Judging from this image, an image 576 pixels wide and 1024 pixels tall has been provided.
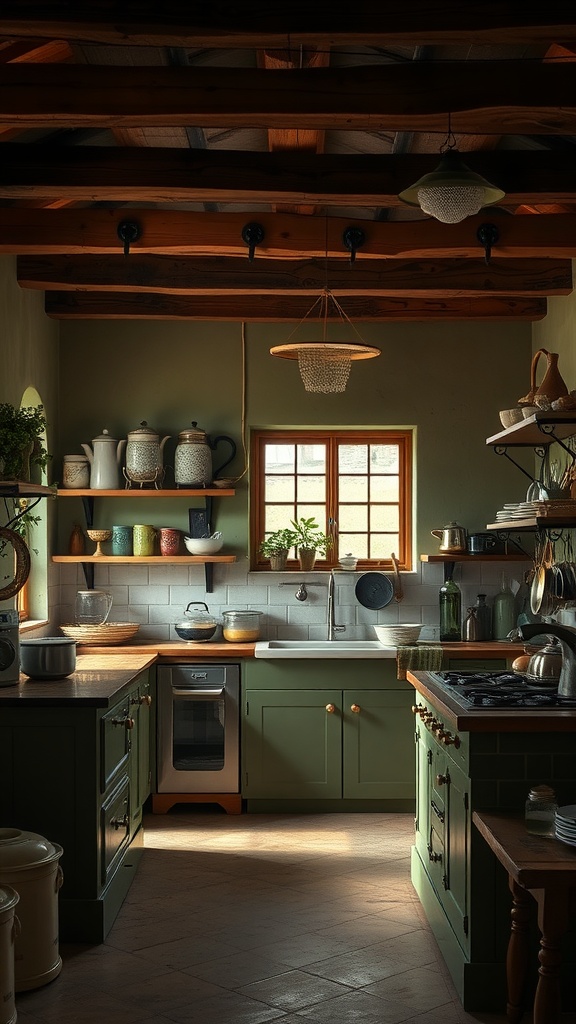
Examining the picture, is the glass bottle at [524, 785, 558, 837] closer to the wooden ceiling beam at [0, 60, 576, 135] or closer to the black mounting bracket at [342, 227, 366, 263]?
the wooden ceiling beam at [0, 60, 576, 135]

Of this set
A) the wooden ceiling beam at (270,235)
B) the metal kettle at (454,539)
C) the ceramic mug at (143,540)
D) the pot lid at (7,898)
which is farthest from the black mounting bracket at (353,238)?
the pot lid at (7,898)

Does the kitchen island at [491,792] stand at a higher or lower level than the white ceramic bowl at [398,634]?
lower

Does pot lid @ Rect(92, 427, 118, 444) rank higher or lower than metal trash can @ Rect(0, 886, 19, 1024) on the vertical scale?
higher

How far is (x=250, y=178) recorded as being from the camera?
4609mm

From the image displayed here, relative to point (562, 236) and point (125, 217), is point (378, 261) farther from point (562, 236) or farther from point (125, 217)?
point (125, 217)

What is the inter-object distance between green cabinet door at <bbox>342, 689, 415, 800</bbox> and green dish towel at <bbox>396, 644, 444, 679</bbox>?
7.5 inches

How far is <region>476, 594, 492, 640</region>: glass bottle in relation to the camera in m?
6.70

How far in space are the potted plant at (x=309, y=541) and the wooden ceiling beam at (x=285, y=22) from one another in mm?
3877

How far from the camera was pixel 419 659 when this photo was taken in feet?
20.2

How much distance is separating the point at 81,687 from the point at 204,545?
2.32 metres

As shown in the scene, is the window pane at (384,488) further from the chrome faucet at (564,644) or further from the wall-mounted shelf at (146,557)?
the chrome faucet at (564,644)

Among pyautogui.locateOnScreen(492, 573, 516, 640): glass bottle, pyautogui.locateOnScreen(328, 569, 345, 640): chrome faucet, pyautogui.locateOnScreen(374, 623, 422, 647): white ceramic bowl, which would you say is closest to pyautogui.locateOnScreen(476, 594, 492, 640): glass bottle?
pyautogui.locateOnScreen(492, 573, 516, 640): glass bottle

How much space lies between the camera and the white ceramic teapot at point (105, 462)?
6.74 metres

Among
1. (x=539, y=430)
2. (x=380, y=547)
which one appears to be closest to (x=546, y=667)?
(x=539, y=430)
